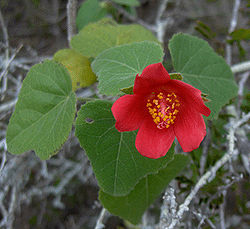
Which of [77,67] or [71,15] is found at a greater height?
[71,15]

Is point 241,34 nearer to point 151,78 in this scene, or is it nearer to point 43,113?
point 151,78

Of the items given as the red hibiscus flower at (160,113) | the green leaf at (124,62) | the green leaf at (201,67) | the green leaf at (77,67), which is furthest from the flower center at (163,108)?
the green leaf at (77,67)

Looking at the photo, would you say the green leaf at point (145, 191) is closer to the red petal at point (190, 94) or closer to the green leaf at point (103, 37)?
the red petal at point (190, 94)

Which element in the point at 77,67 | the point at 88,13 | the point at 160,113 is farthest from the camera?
the point at 88,13

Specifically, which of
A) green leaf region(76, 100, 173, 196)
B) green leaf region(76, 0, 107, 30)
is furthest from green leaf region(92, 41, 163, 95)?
green leaf region(76, 0, 107, 30)

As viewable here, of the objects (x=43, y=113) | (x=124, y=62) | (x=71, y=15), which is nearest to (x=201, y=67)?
(x=124, y=62)

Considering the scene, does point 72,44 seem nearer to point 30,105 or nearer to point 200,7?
point 30,105
